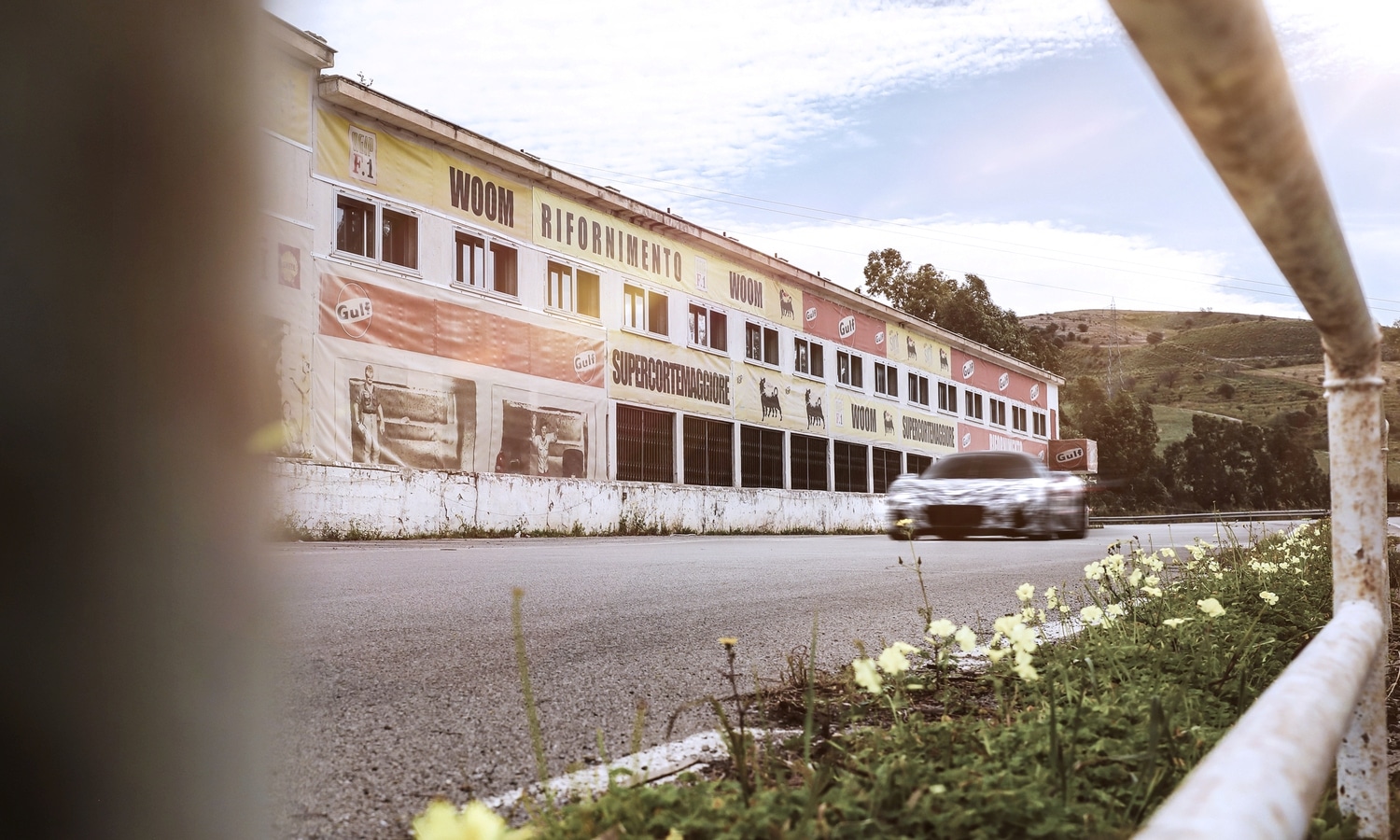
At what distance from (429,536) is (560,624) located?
13004 mm

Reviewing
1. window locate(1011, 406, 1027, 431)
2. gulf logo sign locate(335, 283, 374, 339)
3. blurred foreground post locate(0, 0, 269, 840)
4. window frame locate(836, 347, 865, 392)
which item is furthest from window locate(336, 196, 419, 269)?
window locate(1011, 406, 1027, 431)

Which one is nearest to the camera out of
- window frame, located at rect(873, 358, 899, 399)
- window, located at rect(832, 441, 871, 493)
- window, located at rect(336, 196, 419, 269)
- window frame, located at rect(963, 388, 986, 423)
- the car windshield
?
the car windshield

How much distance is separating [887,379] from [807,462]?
7675 mm

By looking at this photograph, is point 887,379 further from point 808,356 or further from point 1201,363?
point 1201,363

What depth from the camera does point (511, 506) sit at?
19.3 meters

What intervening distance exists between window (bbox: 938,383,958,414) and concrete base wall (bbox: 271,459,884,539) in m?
17.4

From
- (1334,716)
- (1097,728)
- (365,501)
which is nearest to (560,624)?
(1097,728)

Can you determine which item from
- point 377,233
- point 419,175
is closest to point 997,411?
point 419,175

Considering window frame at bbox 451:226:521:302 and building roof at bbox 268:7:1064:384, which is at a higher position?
building roof at bbox 268:7:1064:384

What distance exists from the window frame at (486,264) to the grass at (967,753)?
1885 centimetres

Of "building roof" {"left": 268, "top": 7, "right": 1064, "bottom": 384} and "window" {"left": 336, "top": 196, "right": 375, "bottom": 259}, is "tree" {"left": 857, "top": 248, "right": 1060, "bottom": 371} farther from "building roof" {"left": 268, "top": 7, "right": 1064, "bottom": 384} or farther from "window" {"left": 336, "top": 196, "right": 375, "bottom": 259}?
"window" {"left": 336, "top": 196, "right": 375, "bottom": 259}

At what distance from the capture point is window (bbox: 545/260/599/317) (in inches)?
936

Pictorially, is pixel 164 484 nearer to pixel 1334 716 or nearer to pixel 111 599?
pixel 111 599

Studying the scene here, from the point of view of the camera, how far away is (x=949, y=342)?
147ft
